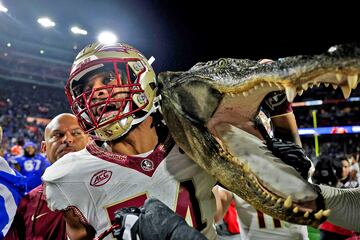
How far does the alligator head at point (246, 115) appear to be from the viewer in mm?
1308

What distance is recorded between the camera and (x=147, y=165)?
6.14ft

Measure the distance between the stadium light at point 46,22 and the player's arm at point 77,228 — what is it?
30.2 meters

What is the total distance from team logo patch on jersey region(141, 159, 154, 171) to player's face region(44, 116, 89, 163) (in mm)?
1828

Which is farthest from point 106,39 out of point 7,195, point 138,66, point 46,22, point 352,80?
point 46,22

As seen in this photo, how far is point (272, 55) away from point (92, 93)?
1112 inches

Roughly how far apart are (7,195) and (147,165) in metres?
1.47

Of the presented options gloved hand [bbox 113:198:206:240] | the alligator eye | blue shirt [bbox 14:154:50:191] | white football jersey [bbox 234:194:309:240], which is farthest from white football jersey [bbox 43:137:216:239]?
blue shirt [bbox 14:154:50:191]

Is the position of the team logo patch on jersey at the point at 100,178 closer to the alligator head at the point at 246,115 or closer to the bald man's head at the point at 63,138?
the alligator head at the point at 246,115

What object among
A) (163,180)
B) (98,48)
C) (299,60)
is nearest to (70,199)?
(163,180)

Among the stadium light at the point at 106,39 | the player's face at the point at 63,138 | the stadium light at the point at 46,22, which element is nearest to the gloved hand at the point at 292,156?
the stadium light at the point at 106,39

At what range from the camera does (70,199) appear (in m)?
1.79

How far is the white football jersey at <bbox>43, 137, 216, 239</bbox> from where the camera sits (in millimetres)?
1797

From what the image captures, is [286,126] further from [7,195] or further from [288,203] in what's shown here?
[7,195]

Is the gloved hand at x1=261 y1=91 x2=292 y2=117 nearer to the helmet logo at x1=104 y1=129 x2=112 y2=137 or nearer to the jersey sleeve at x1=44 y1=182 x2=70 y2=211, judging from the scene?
the helmet logo at x1=104 y1=129 x2=112 y2=137
